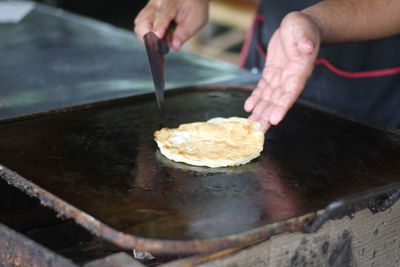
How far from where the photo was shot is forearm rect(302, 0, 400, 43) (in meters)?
2.29

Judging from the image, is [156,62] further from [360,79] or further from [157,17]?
[360,79]

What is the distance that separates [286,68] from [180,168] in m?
0.61

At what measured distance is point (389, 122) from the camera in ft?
9.39

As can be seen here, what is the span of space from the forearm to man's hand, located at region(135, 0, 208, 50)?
653 mm

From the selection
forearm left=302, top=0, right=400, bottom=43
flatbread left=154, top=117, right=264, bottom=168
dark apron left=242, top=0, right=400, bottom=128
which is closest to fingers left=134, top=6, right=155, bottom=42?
flatbread left=154, top=117, right=264, bottom=168

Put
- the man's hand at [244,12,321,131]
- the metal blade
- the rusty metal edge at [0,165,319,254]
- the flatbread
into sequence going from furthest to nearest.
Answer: the metal blade
the man's hand at [244,12,321,131]
the flatbread
the rusty metal edge at [0,165,319,254]

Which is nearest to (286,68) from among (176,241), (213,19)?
(176,241)

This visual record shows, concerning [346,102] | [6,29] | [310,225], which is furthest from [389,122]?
[6,29]

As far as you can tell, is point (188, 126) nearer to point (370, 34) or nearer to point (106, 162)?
point (106, 162)

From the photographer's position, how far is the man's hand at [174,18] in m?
2.59

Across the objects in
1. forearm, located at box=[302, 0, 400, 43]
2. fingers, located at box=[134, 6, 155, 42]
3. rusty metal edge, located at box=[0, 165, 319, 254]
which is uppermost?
forearm, located at box=[302, 0, 400, 43]

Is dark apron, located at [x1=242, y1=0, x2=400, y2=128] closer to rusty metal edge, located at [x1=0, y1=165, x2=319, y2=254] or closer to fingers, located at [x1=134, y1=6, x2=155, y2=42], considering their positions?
fingers, located at [x1=134, y1=6, x2=155, y2=42]

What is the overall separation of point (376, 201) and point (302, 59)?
Answer: 0.65 m

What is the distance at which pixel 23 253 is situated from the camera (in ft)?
5.20
